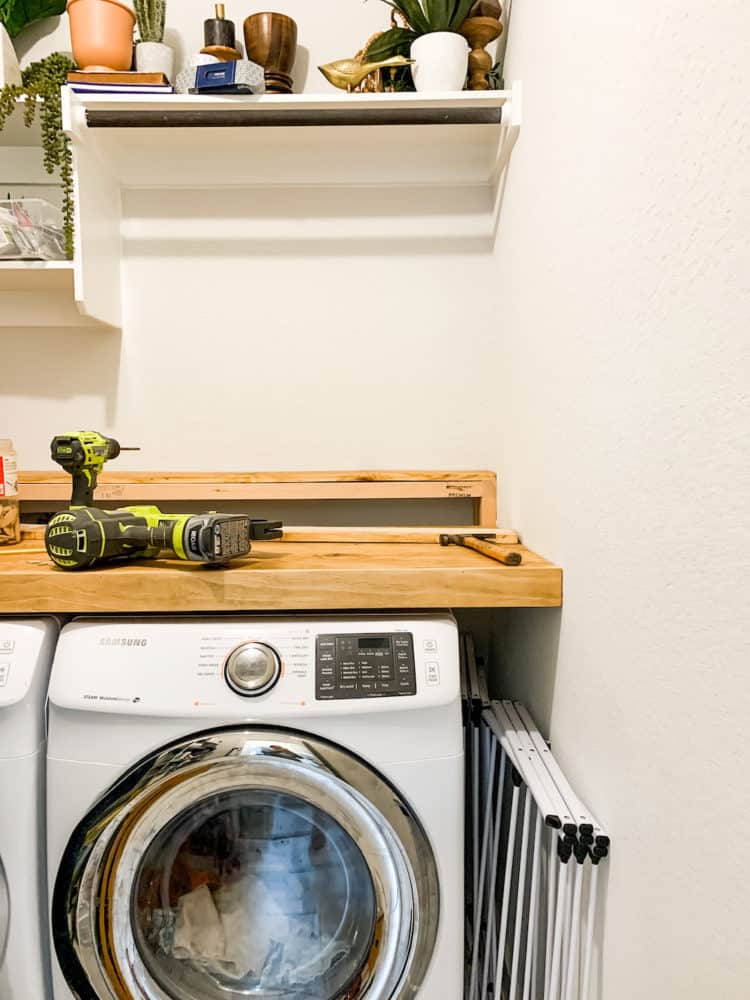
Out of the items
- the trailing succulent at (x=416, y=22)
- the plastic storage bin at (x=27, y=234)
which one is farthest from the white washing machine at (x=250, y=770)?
the trailing succulent at (x=416, y=22)

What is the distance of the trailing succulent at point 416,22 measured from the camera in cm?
142

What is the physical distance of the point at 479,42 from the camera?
4.88ft

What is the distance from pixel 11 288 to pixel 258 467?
770 millimetres

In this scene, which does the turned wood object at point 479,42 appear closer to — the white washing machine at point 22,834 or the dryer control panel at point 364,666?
the dryer control panel at point 364,666

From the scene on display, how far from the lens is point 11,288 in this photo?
166 centimetres

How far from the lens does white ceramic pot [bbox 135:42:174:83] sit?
1494 millimetres

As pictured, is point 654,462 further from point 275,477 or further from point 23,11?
point 23,11

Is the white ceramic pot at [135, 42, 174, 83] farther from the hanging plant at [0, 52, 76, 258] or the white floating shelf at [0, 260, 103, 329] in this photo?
the white floating shelf at [0, 260, 103, 329]

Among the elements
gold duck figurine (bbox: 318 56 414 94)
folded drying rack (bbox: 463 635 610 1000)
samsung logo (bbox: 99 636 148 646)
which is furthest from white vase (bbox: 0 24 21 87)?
folded drying rack (bbox: 463 635 610 1000)

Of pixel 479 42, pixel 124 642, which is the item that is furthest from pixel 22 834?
pixel 479 42

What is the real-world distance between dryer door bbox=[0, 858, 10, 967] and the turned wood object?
181cm

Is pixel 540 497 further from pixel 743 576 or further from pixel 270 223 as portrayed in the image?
pixel 270 223

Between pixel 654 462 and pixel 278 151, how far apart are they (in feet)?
4.41

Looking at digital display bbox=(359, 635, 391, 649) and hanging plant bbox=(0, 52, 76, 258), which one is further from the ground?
hanging plant bbox=(0, 52, 76, 258)
